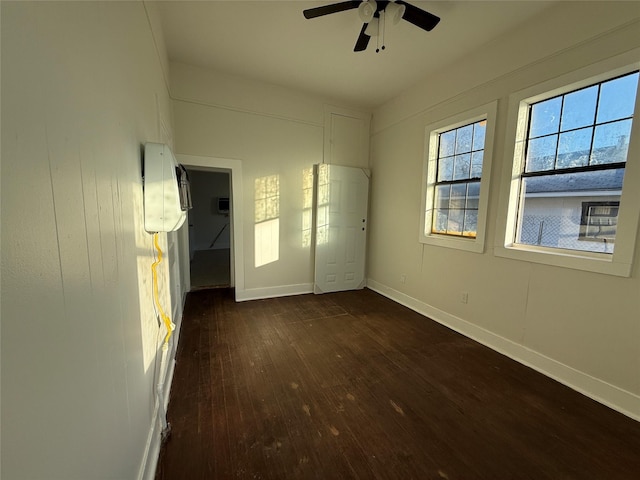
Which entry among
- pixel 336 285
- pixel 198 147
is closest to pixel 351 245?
pixel 336 285

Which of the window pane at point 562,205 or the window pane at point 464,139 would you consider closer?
the window pane at point 562,205

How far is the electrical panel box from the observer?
1414mm

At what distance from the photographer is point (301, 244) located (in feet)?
12.9

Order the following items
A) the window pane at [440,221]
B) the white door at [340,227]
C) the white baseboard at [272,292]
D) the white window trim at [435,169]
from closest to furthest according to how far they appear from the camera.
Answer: the white window trim at [435,169] → the window pane at [440,221] → the white baseboard at [272,292] → the white door at [340,227]

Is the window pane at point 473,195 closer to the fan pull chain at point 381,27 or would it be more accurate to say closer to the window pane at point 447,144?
the window pane at point 447,144

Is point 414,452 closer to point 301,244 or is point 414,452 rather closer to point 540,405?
point 540,405

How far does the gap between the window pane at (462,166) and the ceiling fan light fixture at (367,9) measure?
5.65 feet

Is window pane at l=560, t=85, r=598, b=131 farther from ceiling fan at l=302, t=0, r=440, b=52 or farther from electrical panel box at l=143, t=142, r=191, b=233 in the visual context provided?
electrical panel box at l=143, t=142, r=191, b=233

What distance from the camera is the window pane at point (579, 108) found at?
6.38 ft

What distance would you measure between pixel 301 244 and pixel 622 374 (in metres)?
3.31

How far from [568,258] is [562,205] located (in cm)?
45

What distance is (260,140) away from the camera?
3.51 metres

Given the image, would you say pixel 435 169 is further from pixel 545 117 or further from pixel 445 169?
pixel 545 117

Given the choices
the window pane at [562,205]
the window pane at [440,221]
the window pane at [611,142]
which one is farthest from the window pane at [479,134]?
the window pane at [611,142]
